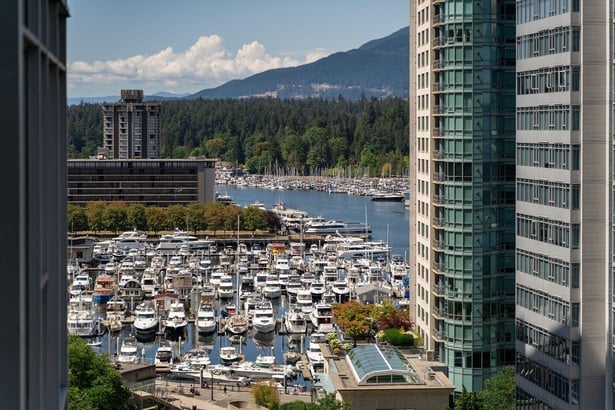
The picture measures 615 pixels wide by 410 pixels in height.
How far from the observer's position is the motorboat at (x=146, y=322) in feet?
103

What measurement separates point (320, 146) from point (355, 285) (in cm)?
6314

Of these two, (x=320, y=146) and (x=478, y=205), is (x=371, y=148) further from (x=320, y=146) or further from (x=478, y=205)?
(x=478, y=205)

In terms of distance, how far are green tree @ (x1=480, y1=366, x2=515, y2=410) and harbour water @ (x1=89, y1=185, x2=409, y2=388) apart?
1056 cm

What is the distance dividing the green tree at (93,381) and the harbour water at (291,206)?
382 inches

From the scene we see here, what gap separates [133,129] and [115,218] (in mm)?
23253

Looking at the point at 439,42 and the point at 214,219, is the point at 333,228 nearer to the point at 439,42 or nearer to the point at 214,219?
the point at 214,219

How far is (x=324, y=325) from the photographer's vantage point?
103 feet

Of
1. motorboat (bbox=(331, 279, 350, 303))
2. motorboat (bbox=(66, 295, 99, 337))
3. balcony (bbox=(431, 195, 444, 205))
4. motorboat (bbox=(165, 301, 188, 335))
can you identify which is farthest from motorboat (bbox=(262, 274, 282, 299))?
balcony (bbox=(431, 195, 444, 205))

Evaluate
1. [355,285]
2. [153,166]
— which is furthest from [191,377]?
[153,166]

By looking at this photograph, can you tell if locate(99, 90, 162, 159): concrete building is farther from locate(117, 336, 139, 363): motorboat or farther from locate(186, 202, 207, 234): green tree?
locate(117, 336, 139, 363): motorboat

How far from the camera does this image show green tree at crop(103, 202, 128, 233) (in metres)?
56.1

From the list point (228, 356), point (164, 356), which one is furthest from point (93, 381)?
point (228, 356)

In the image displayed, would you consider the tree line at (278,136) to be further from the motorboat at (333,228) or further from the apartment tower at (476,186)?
the apartment tower at (476,186)

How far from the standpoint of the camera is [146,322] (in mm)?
Result: 31547
